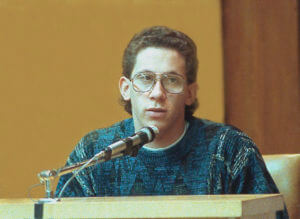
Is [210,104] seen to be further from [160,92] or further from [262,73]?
[160,92]

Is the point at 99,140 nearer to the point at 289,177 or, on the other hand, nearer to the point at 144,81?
the point at 144,81

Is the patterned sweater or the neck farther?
the neck

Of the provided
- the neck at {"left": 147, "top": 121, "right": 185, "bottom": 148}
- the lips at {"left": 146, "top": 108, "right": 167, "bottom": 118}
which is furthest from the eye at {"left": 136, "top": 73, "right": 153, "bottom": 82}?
the neck at {"left": 147, "top": 121, "right": 185, "bottom": 148}

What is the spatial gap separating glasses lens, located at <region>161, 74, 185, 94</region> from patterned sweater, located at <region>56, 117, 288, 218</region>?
8.3 inches

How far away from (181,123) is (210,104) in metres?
1.01

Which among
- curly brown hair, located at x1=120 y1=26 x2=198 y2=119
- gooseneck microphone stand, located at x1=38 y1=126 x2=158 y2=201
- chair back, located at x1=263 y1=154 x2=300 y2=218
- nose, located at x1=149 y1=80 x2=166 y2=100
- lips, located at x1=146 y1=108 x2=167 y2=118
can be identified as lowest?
chair back, located at x1=263 y1=154 x2=300 y2=218

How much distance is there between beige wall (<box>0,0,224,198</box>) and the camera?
324cm

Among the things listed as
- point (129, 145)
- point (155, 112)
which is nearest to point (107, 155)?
point (129, 145)

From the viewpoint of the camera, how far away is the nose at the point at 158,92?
2100 millimetres

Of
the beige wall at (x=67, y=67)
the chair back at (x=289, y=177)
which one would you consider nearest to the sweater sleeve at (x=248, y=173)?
the chair back at (x=289, y=177)

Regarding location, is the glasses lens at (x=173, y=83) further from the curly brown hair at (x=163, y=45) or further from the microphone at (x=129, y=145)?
the microphone at (x=129, y=145)

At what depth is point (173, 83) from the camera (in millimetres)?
2164

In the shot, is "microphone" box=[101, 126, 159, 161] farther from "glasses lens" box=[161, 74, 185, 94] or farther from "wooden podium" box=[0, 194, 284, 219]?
"glasses lens" box=[161, 74, 185, 94]

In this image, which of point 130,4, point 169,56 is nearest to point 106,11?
point 130,4
